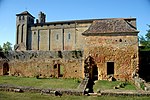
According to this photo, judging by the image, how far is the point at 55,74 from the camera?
19.1m

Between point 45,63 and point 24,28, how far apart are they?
87.0 feet

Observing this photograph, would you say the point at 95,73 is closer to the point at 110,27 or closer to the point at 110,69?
the point at 110,69

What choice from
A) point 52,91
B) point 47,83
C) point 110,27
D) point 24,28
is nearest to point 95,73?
point 110,27

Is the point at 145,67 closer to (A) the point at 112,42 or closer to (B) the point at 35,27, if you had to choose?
(A) the point at 112,42

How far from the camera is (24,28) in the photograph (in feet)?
144

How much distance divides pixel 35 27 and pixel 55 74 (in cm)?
2601

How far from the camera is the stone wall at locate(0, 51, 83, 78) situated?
61.2ft

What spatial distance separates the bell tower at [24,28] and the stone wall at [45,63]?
2294 cm

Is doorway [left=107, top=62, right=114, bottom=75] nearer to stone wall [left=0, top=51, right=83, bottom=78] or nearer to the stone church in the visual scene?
the stone church

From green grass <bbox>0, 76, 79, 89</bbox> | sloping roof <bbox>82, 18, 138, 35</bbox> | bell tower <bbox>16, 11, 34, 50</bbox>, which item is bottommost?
green grass <bbox>0, 76, 79, 89</bbox>

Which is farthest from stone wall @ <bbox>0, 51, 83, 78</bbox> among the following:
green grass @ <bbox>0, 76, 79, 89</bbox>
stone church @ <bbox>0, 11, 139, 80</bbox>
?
green grass @ <bbox>0, 76, 79, 89</bbox>

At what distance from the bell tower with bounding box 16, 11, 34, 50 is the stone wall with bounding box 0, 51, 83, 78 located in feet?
75.3

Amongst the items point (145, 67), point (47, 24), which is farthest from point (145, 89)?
point (47, 24)

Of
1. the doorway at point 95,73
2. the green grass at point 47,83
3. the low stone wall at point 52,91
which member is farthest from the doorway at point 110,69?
the low stone wall at point 52,91
